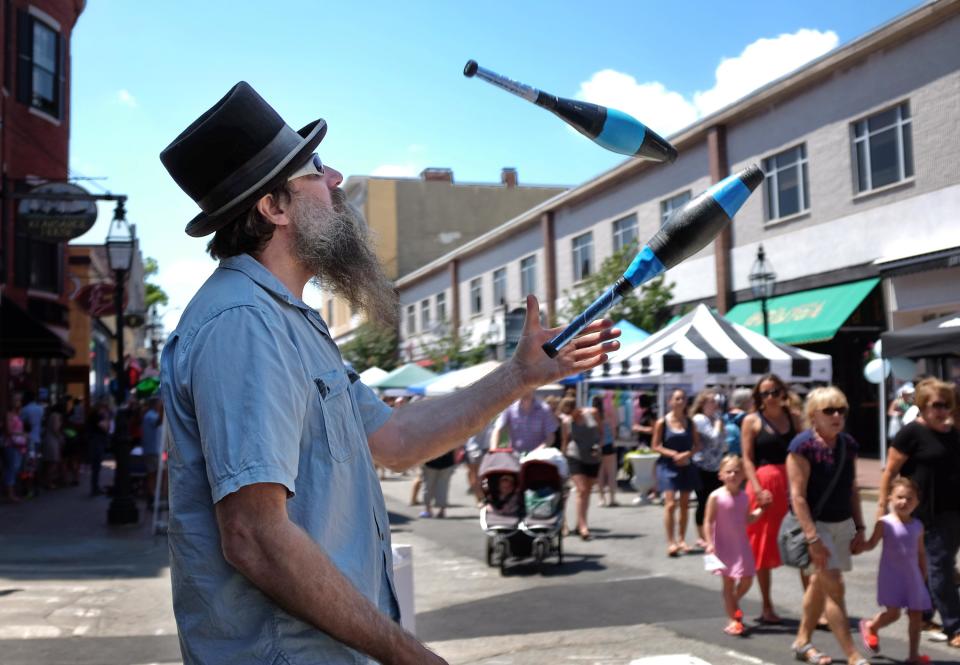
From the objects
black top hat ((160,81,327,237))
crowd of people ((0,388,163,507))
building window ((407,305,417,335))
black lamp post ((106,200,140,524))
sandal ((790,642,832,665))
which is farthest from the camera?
building window ((407,305,417,335))

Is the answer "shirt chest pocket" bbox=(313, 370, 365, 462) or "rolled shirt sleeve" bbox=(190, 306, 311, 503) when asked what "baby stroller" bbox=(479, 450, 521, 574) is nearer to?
"shirt chest pocket" bbox=(313, 370, 365, 462)

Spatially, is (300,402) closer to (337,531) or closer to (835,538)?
(337,531)

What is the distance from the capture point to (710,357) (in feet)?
48.3

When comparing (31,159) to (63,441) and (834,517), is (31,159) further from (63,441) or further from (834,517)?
(834,517)

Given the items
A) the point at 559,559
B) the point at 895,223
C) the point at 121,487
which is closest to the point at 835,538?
the point at 559,559

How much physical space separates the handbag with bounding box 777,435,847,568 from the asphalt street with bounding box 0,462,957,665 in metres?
0.67

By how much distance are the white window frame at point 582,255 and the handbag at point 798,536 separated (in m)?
26.4

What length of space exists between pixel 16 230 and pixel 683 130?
55.5ft

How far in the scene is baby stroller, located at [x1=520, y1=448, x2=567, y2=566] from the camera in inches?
411

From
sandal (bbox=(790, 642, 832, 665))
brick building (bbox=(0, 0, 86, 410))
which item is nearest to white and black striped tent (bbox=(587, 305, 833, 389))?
sandal (bbox=(790, 642, 832, 665))

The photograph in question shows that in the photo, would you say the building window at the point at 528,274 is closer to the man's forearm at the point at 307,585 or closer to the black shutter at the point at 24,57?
the black shutter at the point at 24,57

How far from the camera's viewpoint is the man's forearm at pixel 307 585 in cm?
171

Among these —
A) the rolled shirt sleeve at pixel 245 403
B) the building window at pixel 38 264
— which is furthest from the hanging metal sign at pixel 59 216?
the rolled shirt sleeve at pixel 245 403

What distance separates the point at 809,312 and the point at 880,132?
4.16 metres
